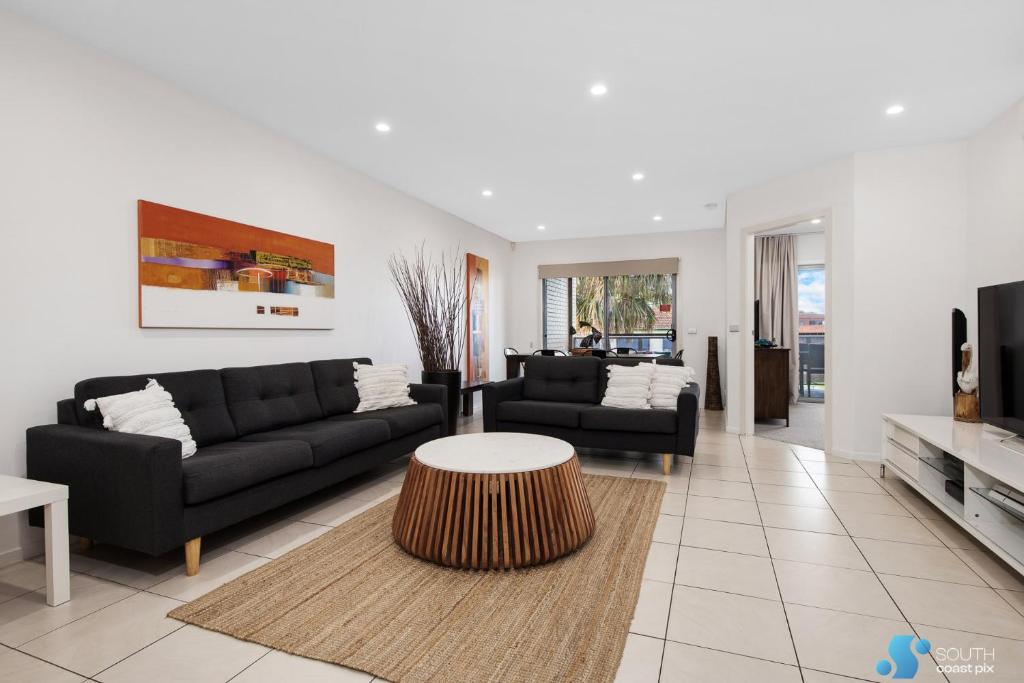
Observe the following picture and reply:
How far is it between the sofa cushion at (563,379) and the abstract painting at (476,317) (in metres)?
2.11

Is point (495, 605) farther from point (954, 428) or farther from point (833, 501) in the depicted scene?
point (954, 428)

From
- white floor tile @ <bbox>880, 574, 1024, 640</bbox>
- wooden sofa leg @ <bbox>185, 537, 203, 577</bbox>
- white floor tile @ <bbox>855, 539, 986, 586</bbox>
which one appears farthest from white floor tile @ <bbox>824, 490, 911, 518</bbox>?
wooden sofa leg @ <bbox>185, 537, 203, 577</bbox>

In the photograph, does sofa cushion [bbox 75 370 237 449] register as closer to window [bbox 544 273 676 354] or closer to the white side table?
the white side table

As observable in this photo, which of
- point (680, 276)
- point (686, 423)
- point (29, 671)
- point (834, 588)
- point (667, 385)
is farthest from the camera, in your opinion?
point (680, 276)

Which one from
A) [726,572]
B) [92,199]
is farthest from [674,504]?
[92,199]

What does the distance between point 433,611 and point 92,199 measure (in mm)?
2844

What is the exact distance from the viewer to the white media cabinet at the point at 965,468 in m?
2.32

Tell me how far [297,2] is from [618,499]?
3.35 metres

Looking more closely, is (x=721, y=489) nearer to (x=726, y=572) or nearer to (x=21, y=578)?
(x=726, y=572)

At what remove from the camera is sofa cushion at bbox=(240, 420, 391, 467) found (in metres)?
3.06

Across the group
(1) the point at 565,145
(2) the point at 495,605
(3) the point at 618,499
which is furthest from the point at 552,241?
(2) the point at 495,605

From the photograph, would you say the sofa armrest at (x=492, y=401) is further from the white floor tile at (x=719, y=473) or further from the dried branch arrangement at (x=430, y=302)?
the white floor tile at (x=719, y=473)

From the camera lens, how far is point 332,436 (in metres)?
3.16

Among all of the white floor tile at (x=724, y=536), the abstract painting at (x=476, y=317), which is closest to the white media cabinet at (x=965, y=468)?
the white floor tile at (x=724, y=536)
